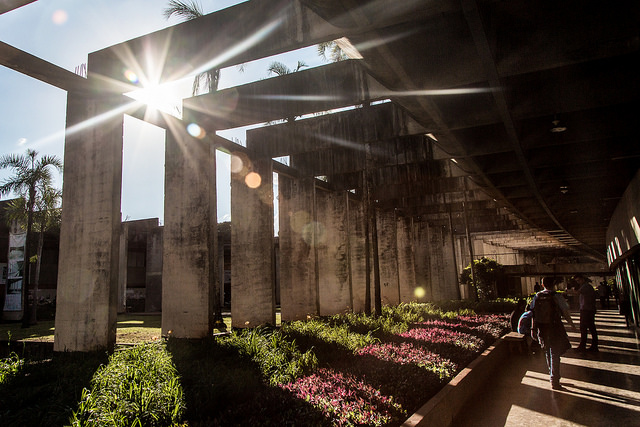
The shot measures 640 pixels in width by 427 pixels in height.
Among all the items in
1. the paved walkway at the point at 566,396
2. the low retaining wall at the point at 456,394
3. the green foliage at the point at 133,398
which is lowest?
the paved walkway at the point at 566,396

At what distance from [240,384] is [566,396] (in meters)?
5.38

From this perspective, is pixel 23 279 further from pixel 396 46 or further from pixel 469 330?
pixel 396 46

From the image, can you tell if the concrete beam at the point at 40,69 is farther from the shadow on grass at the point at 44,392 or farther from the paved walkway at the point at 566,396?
the paved walkway at the point at 566,396

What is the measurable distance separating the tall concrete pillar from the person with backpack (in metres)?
18.9

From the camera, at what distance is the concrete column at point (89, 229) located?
31.5 feet

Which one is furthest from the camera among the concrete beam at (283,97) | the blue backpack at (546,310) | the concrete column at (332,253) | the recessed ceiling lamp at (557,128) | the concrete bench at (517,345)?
the concrete column at (332,253)

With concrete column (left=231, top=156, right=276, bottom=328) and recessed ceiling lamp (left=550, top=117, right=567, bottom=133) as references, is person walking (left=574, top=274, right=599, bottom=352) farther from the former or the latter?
concrete column (left=231, top=156, right=276, bottom=328)

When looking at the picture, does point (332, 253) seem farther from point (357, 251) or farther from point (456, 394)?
point (456, 394)

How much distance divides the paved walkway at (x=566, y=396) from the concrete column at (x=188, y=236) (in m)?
7.46

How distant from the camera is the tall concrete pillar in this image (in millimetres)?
27109

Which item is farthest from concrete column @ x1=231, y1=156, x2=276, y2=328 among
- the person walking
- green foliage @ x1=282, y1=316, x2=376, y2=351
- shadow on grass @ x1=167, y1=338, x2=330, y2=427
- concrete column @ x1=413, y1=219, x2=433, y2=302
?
concrete column @ x1=413, y1=219, x2=433, y2=302

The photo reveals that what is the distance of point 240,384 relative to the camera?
17.2 ft

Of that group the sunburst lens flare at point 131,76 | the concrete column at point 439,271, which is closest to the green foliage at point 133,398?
the sunburst lens flare at point 131,76

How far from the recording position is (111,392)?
4.68 metres
